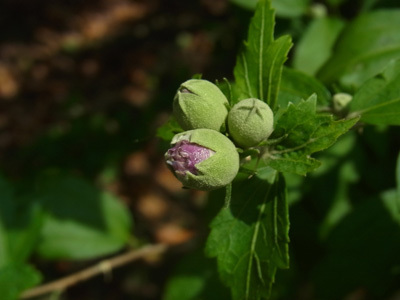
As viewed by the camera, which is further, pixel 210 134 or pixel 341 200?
pixel 341 200

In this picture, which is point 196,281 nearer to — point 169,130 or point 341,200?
point 341,200

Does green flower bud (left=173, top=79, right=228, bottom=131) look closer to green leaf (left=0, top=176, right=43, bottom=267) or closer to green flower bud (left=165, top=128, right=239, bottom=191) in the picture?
green flower bud (left=165, top=128, right=239, bottom=191)

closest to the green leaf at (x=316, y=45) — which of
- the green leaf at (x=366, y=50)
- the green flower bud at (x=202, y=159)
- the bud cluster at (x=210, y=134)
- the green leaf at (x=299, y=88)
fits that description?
the green leaf at (x=366, y=50)

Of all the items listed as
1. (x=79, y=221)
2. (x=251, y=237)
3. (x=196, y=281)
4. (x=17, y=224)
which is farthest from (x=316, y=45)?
(x=17, y=224)

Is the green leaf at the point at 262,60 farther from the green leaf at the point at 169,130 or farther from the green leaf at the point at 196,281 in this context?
the green leaf at the point at 196,281

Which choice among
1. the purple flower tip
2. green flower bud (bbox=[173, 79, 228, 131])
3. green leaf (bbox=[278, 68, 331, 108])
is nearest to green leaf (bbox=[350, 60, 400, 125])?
green leaf (bbox=[278, 68, 331, 108])

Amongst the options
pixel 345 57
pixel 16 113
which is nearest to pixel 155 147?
pixel 16 113
